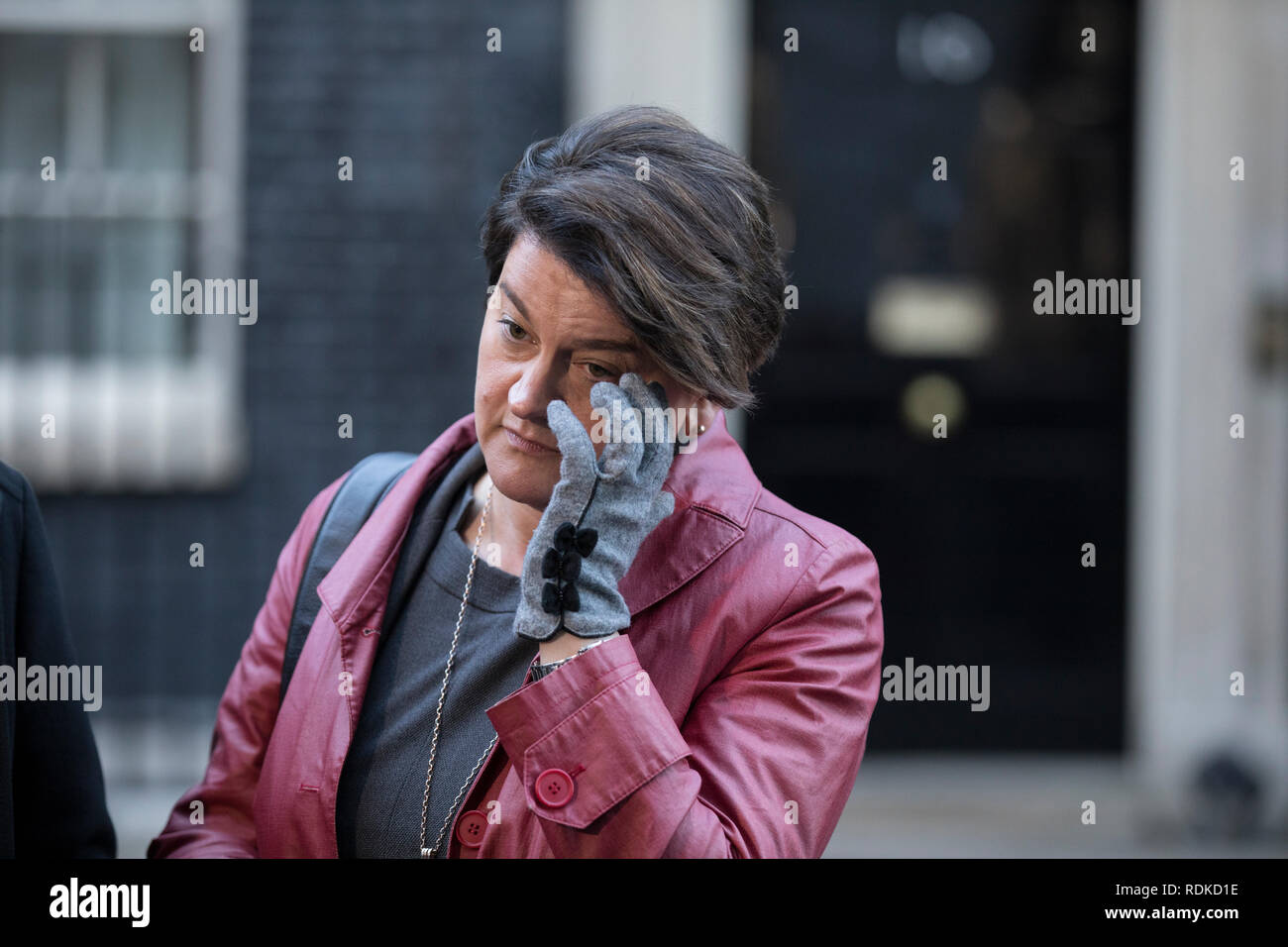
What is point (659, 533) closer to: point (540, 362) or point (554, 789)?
point (540, 362)

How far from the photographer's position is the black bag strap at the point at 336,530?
200 centimetres

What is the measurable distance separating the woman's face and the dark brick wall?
3.83 m

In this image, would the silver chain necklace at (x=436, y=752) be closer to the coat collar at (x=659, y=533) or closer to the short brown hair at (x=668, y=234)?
the coat collar at (x=659, y=533)

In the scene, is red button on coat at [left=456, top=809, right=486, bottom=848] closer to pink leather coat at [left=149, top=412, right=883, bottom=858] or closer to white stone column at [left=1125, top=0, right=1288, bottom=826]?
pink leather coat at [left=149, top=412, right=883, bottom=858]

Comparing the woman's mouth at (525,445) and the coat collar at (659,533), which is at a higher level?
the woman's mouth at (525,445)

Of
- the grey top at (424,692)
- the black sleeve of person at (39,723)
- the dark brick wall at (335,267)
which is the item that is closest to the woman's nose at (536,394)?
the grey top at (424,692)

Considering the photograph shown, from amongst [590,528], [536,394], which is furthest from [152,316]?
[590,528]

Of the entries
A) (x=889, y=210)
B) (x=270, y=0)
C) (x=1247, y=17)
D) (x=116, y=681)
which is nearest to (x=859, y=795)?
(x=889, y=210)

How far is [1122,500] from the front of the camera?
6148 mm

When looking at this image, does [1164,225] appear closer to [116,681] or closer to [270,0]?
[270,0]

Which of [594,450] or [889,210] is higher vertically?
[889,210]

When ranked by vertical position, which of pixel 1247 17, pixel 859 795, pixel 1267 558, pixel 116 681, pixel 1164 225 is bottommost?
pixel 859 795

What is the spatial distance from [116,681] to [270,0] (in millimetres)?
2818

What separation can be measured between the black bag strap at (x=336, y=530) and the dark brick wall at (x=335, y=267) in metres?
3.54
